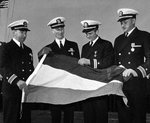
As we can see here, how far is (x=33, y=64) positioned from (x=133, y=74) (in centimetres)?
147

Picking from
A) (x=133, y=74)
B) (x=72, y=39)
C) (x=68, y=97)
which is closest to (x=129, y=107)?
(x=133, y=74)

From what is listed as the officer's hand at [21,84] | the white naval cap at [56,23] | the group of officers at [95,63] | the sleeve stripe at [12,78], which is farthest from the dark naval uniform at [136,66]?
the sleeve stripe at [12,78]

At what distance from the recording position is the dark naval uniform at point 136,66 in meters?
4.33

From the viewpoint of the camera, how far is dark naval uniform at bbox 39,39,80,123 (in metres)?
4.70

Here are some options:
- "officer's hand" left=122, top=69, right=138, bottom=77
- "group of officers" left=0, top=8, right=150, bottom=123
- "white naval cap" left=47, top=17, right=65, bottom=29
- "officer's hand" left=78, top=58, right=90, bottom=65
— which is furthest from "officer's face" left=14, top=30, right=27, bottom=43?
"officer's hand" left=122, top=69, right=138, bottom=77

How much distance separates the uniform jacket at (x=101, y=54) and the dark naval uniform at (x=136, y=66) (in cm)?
16

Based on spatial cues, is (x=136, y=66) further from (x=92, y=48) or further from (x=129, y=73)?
(x=92, y=48)


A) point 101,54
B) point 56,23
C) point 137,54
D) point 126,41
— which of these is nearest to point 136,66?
point 137,54

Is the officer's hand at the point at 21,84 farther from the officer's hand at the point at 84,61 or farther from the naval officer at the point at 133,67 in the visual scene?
the naval officer at the point at 133,67

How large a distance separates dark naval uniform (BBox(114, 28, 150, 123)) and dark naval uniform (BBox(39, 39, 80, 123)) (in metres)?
0.66

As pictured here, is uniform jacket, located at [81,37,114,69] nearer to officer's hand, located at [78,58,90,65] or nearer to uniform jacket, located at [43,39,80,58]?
officer's hand, located at [78,58,90,65]

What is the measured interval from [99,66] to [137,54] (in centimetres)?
50

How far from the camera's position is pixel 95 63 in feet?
15.3

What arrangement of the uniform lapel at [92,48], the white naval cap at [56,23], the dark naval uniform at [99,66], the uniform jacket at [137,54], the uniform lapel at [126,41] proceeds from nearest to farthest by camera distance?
1. the uniform jacket at [137,54]
2. the uniform lapel at [126,41]
3. the dark naval uniform at [99,66]
4. the uniform lapel at [92,48]
5. the white naval cap at [56,23]
